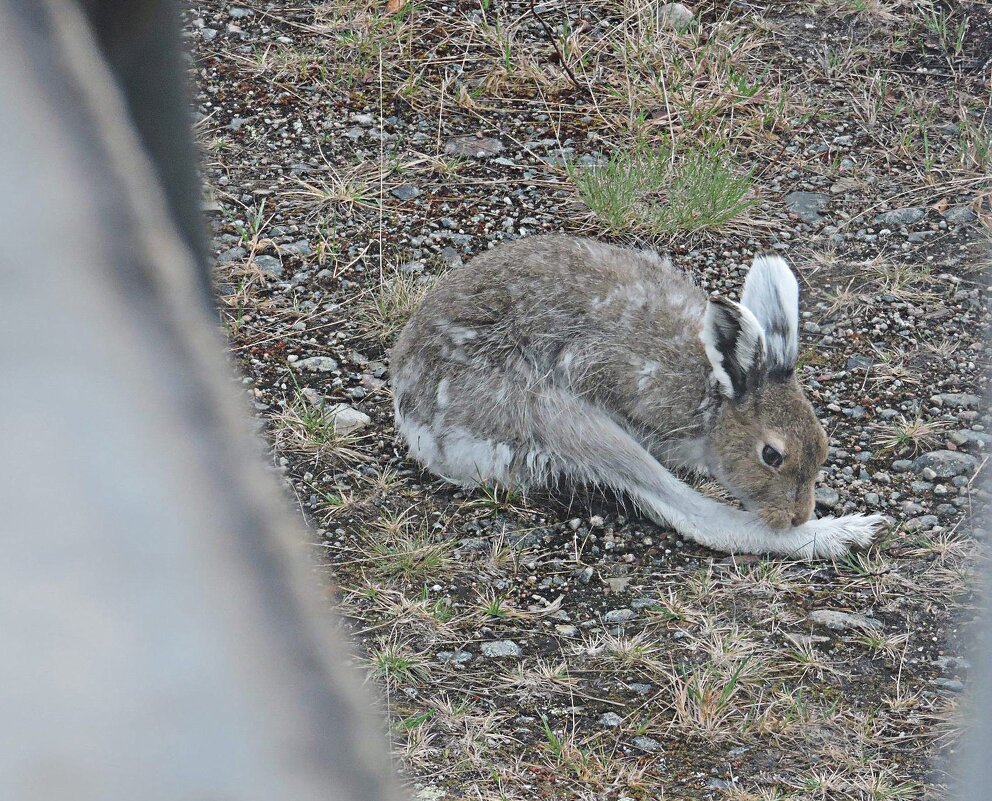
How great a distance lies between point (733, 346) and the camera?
4105 millimetres

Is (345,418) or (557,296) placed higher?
(557,296)

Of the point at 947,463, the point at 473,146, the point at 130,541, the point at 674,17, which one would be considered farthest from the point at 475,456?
the point at 130,541

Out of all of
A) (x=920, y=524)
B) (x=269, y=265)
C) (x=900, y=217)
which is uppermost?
(x=269, y=265)

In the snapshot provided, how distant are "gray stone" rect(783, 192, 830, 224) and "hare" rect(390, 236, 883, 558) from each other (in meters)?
1.47

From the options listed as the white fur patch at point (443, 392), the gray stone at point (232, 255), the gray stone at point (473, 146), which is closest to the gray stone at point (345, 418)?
the white fur patch at point (443, 392)

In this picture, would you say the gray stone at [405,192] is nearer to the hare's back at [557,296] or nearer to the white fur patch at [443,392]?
the hare's back at [557,296]

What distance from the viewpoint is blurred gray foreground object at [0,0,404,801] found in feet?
1.07

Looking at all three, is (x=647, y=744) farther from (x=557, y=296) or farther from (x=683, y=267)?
(x=683, y=267)

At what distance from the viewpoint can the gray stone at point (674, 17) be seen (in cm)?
649

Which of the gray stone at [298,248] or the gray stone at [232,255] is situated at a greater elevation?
the gray stone at [232,255]

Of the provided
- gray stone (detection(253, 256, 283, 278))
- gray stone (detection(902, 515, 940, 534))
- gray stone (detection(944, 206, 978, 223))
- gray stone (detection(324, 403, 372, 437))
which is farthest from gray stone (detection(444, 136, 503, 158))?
gray stone (detection(902, 515, 940, 534))

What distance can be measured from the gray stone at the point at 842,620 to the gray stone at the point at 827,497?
2.05 feet

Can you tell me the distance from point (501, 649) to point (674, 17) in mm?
4255

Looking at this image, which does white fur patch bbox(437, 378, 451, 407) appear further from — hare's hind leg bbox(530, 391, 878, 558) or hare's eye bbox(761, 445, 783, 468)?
hare's eye bbox(761, 445, 783, 468)
